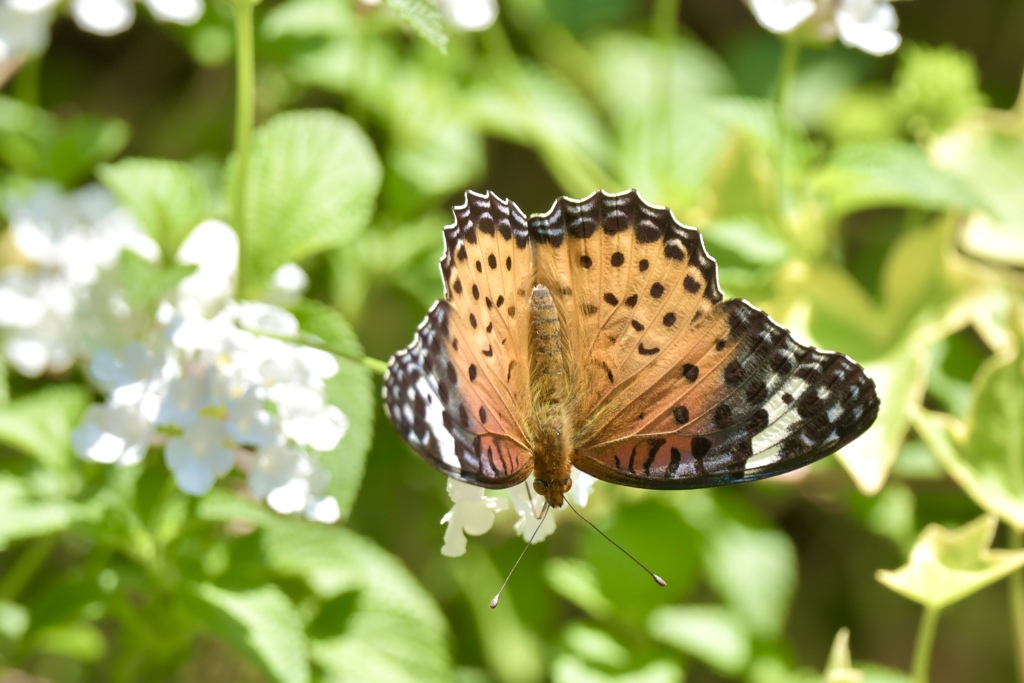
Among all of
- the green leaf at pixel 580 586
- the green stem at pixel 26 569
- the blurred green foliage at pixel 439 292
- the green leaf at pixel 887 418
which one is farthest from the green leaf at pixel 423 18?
the green stem at pixel 26 569

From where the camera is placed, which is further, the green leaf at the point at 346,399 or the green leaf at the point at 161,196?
the green leaf at the point at 161,196

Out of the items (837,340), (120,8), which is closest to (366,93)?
(120,8)

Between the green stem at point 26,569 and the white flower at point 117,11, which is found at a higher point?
the white flower at point 117,11

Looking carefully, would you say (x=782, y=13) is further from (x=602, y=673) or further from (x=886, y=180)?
(x=602, y=673)

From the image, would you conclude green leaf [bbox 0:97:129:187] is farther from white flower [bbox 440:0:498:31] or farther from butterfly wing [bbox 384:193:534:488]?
butterfly wing [bbox 384:193:534:488]

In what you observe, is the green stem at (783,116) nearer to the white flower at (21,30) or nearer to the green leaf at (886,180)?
the green leaf at (886,180)
